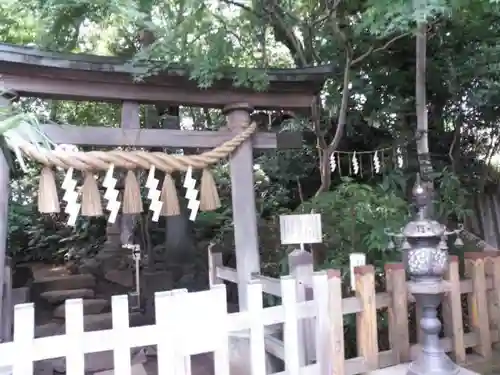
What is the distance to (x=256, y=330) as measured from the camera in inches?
102

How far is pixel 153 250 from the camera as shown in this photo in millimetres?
8852

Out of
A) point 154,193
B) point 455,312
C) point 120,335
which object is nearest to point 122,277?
point 154,193

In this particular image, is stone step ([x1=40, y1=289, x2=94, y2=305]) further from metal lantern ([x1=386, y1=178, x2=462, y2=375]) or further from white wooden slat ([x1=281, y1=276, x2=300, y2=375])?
metal lantern ([x1=386, y1=178, x2=462, y2=375])

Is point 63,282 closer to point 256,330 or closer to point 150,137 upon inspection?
point 150,137

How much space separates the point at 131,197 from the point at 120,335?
138 cm

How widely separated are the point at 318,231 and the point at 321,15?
118 inches

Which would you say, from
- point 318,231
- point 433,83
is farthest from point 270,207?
point 318,231

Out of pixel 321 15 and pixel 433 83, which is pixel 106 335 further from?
pixel 433 83

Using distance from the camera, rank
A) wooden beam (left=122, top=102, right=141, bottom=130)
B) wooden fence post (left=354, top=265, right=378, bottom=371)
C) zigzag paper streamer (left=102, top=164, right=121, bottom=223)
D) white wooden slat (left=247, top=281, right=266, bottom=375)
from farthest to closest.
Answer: wooden beam (left=122, top=102, right=141, bottom=130) < zigzag paper streamer (left=102, top=164, right=121, bottom=223) < wooden fence post (left=354, top=265, right=378, bottom=371) < white wooden slat (left=247, top=281, right=266, bottom=375)

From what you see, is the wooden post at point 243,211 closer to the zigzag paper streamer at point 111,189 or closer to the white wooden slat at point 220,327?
→ the zigzag paper streamer at point 111,189

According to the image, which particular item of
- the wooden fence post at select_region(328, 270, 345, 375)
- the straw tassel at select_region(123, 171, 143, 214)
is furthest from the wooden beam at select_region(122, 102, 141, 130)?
the wooden fence post at select_region(328, 270, 345, 375)

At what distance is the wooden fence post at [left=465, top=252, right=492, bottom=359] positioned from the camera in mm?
3371

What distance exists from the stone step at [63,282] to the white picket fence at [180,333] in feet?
18.5

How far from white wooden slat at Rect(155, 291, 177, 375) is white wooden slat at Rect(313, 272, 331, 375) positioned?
3.16 feet
